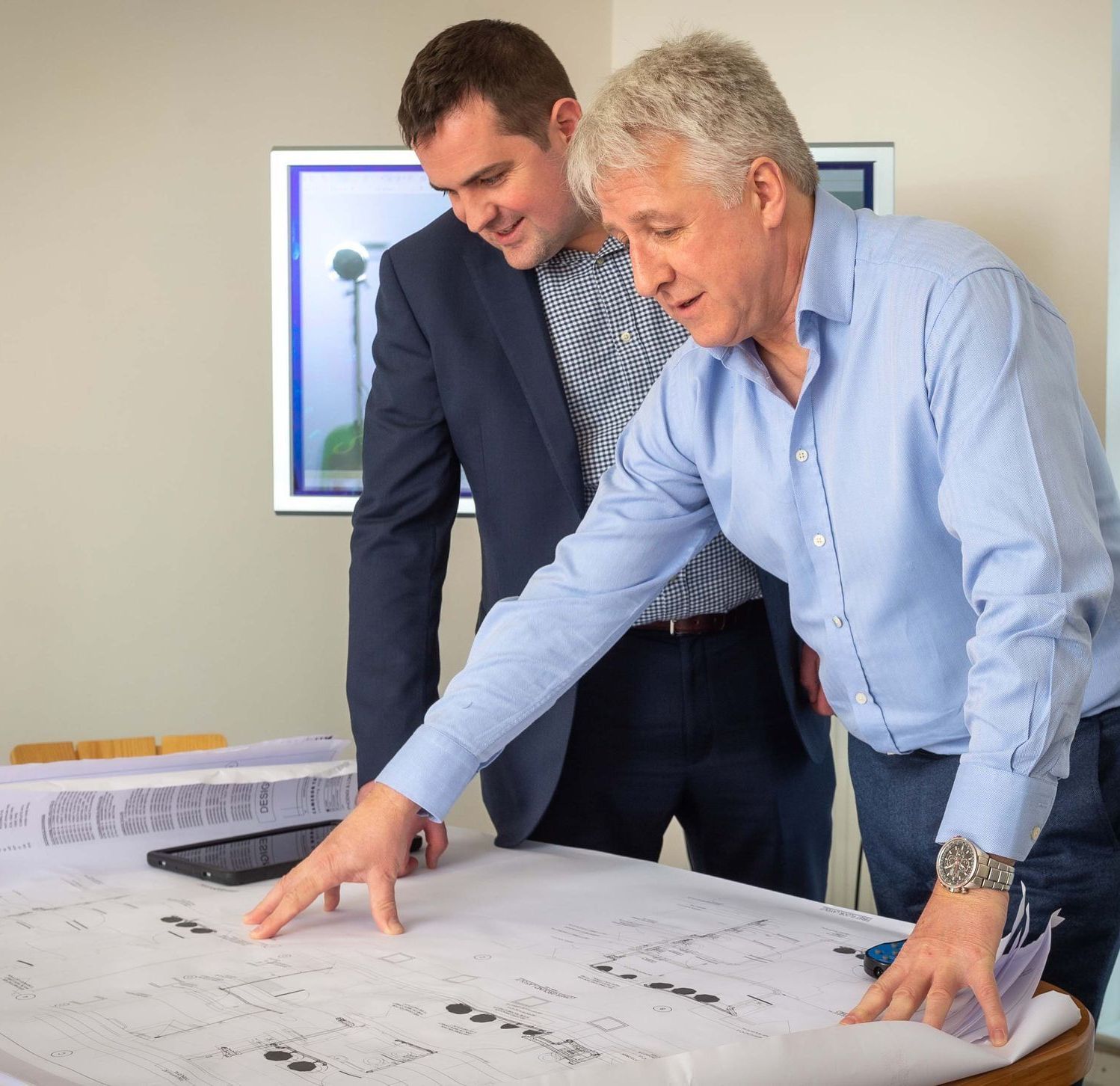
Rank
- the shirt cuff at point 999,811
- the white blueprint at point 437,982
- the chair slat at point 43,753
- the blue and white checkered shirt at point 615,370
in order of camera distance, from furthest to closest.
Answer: the chair slat at point 43,753 → the blue and white checkered shirt at point 615,370 → the shirt cuff at point 999,811 → the white blueprint at point 437,982

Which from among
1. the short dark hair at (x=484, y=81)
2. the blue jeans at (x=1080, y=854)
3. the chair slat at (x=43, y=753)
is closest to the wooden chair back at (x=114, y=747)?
the chair slat at (x=43, y=753)

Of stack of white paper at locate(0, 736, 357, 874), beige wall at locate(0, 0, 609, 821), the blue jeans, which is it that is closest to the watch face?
the blue jeans

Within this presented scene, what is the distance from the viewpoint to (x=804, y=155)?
3.97 ft

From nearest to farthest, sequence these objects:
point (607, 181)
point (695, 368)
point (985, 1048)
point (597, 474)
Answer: point (985, 1048) < point (607, 181) < point (695, 368) < point (597, 474)

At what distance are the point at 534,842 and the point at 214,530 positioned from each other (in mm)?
1867

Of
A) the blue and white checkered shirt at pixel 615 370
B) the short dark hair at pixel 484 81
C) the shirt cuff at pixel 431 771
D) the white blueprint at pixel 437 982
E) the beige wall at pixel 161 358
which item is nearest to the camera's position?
the white blueprint at pixel 437 982

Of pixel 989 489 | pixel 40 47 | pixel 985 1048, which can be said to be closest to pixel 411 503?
pixel 989 489

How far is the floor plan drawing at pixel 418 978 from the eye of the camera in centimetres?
85

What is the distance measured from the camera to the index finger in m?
1.14

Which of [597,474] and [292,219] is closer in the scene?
[597,474]

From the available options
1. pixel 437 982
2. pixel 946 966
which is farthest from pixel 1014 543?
pixel 437 982

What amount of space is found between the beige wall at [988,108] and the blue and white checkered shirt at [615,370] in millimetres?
916

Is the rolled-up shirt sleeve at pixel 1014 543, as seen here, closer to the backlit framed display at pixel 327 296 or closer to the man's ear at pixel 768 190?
the man's ear at pixel 768 190

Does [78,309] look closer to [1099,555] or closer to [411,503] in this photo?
[411,503]
